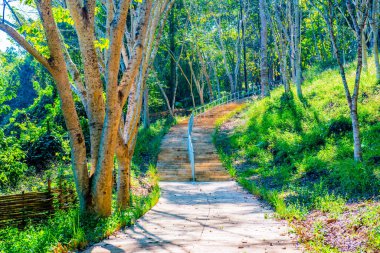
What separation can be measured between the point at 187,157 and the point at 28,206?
Result: 28.6 ft

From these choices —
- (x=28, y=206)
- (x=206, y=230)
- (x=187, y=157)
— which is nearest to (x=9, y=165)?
(x=28, y=206)

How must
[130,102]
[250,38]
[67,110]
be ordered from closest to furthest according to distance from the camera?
[67,110]
[130,102]
[250,38]

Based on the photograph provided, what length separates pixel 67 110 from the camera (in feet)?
21.6

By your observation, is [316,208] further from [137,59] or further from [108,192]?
[137,59]

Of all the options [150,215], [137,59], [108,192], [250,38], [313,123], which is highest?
[250,38]

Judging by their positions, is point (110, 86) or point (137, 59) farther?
point (137, 59)

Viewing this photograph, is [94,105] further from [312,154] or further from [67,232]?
[312,154]

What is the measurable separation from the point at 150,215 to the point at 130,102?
311 cm

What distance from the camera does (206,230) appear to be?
21.7 ft

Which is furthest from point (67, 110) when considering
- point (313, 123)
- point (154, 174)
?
point (313, 123)

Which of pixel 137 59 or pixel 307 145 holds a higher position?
pixel 137 59

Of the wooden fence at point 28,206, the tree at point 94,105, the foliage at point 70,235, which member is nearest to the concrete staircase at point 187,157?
the wooden fence at point 28,206

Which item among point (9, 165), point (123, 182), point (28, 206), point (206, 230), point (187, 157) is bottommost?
point (206, 230)

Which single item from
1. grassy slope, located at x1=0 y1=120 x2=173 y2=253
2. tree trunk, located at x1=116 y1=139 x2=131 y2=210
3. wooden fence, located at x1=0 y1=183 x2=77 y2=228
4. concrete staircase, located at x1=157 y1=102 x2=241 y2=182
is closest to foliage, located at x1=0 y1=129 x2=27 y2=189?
wooden fence, located at x1=0 y1=183 x2=77 y2=228
